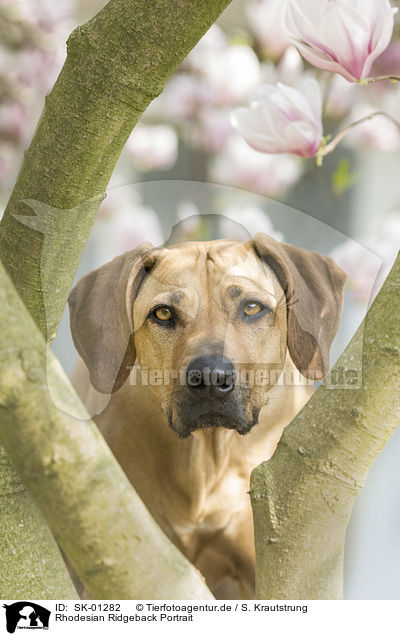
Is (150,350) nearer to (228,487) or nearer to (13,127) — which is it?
(228,487)

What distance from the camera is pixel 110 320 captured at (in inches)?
38.7

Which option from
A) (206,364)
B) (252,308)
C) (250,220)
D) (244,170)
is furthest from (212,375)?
(244,170)

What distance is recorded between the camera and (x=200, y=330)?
0.91 m

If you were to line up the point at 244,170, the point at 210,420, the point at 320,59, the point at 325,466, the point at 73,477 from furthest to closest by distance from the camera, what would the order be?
1. the point at 244,170
2. the point at 210,420
3. the point at 320,59
4. the point at 325,466
5. the point at 73,477

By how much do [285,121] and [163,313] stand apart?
0.31 meters

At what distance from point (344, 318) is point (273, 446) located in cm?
22

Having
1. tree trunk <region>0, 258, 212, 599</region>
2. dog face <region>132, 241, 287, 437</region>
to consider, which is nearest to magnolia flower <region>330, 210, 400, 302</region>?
dog face <region>132, 241, 287, 437</region>

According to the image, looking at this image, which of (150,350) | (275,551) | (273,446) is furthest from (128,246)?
(275,551)

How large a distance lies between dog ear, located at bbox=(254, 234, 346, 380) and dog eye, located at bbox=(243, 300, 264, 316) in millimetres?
40

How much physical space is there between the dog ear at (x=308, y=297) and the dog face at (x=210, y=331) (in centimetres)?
1

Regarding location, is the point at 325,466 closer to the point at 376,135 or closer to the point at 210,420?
the point at 210,420

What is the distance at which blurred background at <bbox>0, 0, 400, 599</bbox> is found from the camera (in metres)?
0.96

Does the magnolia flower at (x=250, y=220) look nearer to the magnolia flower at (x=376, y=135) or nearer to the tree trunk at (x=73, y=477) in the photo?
Result: the magnolia flower at (x=376, y=135)
